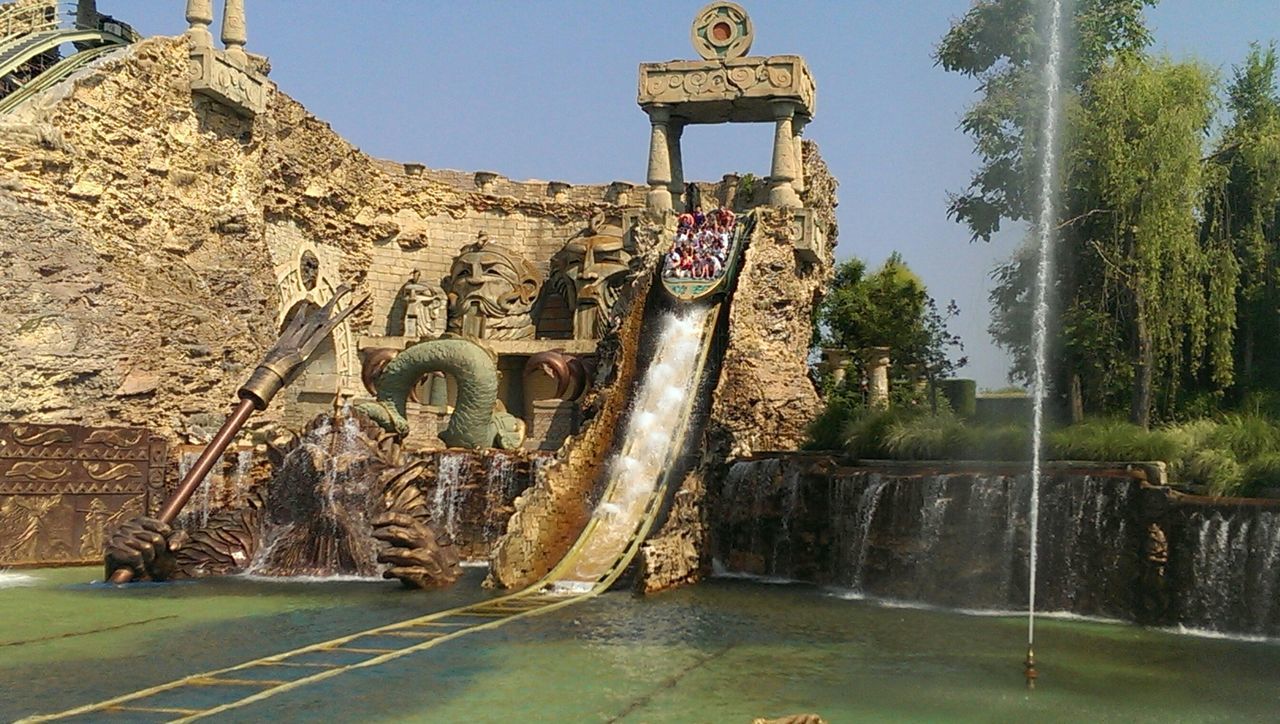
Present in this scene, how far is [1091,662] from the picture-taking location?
948 centimetres

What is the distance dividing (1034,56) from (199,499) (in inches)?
579

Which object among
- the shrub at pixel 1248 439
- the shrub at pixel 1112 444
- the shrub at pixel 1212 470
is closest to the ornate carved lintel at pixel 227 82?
the shrub at pixel 1112 444

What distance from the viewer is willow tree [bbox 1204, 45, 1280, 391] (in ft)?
57.8

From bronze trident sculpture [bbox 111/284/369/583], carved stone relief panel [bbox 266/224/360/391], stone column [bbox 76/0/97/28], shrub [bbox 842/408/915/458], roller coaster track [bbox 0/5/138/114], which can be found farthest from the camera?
stone column [bbox 76/0/97/28]

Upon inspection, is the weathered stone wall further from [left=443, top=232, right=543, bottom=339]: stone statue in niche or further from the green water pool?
the green water pool

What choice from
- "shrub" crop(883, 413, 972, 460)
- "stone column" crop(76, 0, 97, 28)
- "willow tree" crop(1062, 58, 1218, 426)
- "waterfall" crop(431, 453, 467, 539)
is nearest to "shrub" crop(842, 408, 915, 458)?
"shrub" crop(883, 413, 972, 460)

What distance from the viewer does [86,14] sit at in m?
30.0

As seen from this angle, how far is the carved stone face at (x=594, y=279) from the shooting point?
27609 mm

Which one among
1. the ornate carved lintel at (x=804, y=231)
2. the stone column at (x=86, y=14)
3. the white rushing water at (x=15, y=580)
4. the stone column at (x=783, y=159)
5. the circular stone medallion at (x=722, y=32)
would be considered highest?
the stone column at (x=86, y=14)

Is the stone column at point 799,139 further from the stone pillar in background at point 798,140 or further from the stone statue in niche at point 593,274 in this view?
the stone statue in niche at point 593,274

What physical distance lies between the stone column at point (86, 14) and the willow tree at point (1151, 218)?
2247 cm

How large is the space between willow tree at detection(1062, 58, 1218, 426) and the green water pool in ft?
21.5

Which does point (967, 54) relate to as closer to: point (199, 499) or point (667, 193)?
point (667, 193)

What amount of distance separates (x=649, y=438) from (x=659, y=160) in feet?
24.2
